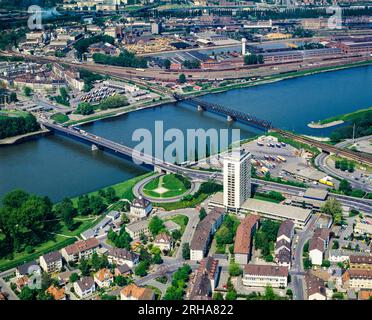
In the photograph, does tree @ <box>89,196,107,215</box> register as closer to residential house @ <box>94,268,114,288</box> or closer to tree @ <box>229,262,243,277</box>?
residential house @ <box>94,268,114,288</box>

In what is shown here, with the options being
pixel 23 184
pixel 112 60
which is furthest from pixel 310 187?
pixel 112 60

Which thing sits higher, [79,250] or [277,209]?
[277,209]

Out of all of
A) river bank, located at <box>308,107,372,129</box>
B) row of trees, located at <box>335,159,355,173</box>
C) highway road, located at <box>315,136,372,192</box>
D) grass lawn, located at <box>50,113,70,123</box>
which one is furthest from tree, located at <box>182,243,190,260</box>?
grass lawn, located at <box>50,113,70,123</box>

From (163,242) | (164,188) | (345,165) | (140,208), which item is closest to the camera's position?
(163,242)

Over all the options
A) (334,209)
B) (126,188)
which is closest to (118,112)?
(126,188)

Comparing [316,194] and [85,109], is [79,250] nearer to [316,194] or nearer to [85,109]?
[316,194]
